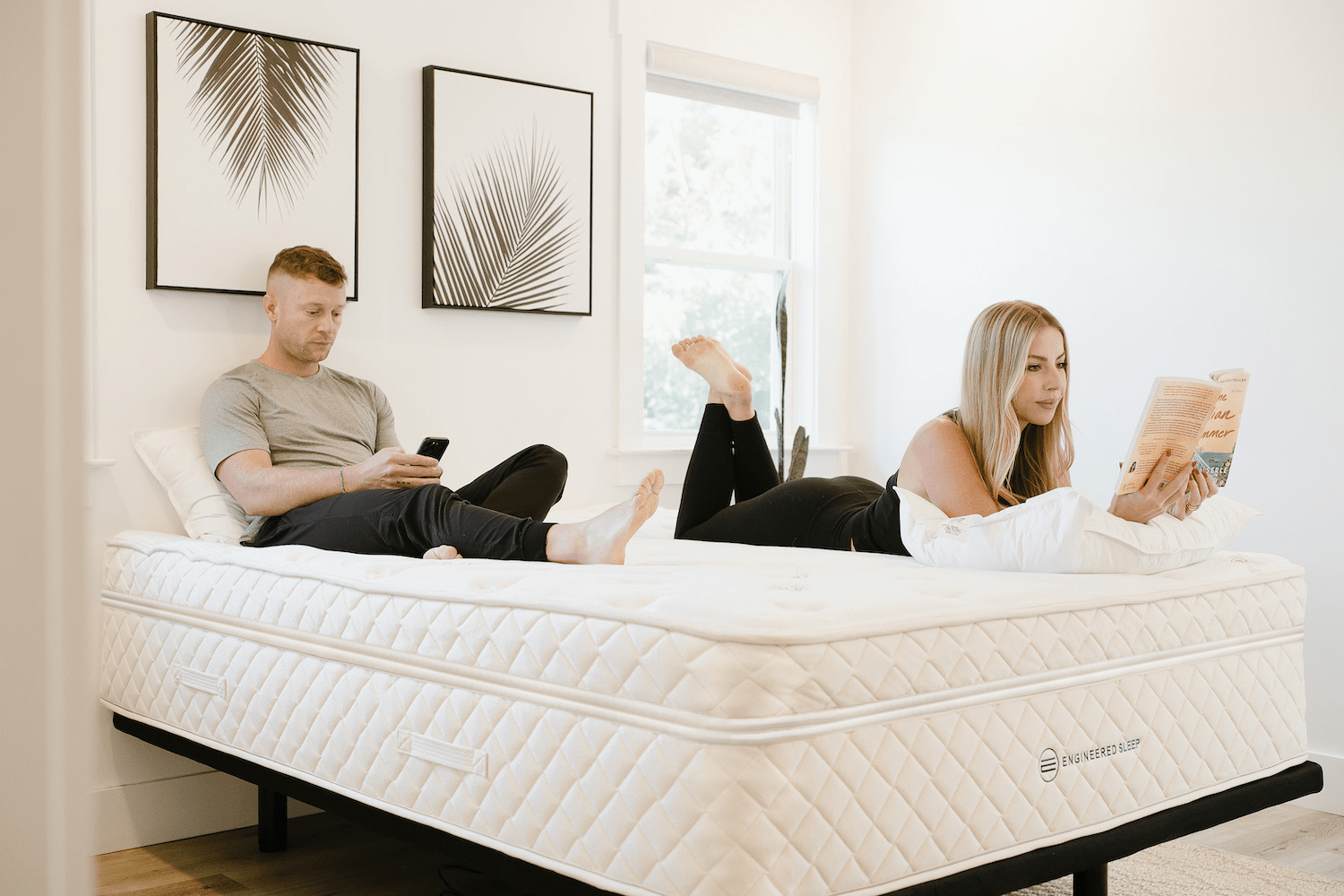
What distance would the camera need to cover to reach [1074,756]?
158 cm

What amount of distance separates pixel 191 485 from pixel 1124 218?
9.46ft

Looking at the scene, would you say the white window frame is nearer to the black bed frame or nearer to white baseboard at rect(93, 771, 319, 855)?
white baseboard at rect(93, 771, 319, 855)

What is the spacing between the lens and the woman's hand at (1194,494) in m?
2.03

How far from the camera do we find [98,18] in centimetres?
272

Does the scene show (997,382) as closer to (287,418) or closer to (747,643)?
(747,643)

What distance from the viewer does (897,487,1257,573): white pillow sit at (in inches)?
71.6

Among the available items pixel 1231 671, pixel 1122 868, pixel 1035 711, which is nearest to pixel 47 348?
pixel 1035 711

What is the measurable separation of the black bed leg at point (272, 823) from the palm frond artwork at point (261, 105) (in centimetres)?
148

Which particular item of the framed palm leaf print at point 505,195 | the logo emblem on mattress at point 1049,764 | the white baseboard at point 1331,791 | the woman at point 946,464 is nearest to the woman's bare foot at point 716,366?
the woman at point 946,464

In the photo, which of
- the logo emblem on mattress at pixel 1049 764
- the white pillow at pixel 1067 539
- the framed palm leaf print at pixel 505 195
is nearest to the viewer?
the logo emblem on mattress at pixel 1049 764

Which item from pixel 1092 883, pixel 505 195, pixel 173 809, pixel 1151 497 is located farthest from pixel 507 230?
pixel 1092 883

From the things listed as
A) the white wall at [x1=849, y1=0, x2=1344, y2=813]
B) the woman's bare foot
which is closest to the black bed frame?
the white wall at [x1=849, y1=0, x2=1344, y2=813]

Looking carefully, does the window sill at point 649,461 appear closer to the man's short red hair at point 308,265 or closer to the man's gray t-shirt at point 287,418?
the man's gray t-shirt at point 287,418

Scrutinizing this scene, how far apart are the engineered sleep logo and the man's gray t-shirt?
6.05 ft
